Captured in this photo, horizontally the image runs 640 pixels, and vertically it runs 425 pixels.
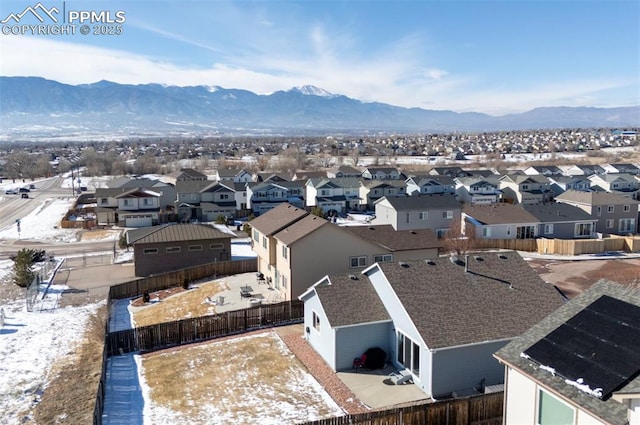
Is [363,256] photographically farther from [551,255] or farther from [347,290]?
[551,255]

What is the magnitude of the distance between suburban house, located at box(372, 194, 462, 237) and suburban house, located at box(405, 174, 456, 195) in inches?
778

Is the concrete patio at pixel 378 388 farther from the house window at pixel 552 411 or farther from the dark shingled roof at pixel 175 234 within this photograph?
the dark shingled roof at pixel 175 234

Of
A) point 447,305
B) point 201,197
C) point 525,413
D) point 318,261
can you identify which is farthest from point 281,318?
point 201,197

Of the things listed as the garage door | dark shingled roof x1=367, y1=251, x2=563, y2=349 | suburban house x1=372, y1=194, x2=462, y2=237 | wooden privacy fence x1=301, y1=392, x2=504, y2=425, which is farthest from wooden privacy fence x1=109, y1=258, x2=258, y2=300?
the garage door

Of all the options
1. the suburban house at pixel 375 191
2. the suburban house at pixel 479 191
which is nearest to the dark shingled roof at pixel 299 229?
the suburban house at pixel 375 191

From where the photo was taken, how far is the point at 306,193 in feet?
274

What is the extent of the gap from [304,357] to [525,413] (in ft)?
40.0

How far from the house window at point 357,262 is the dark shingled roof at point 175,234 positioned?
46.6 feet

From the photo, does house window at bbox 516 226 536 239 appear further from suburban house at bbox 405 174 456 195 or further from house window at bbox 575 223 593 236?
suburban house at bbox 405 174 456 195

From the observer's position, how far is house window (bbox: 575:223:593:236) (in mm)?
58438

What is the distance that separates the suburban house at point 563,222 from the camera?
57.3 meters

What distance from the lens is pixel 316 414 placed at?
64.2ft

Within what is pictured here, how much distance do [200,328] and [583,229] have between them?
47.9 meters

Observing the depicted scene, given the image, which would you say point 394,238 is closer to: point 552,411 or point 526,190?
point 552,411
